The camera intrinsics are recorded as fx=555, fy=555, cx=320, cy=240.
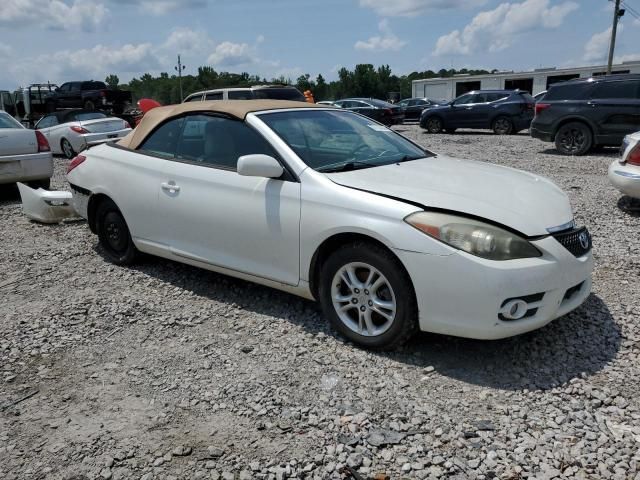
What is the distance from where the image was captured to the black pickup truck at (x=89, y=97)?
25.5 meters

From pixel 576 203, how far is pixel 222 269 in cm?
538

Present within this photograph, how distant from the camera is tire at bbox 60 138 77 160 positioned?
15.0 metres

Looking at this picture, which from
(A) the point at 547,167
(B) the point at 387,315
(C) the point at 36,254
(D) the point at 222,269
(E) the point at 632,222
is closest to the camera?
(B) the point at 387,315

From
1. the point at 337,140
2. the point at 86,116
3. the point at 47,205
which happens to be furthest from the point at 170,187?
the point at 86,116

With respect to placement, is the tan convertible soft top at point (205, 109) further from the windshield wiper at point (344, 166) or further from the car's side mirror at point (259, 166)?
the windshield wiper at point (344, 166)

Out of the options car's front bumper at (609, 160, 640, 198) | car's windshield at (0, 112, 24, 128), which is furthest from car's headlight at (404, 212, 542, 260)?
car's windshield at (0, 112, 24, 128)

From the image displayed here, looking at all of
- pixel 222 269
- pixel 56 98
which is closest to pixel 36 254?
pixel 222 269

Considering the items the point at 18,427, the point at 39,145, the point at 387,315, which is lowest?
the point at 18,427

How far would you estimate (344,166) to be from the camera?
A: 390 centimetres

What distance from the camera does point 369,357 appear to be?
3488mm

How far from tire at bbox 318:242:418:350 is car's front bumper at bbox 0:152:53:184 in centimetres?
666

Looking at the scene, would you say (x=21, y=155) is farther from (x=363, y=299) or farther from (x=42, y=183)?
(x=363, y=299)

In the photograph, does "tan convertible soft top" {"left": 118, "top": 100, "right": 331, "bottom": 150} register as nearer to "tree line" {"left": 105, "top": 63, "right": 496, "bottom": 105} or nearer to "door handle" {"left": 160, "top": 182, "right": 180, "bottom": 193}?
"door handle" {"left": 160, "top": 182, "right": 180, "bottom": 193}

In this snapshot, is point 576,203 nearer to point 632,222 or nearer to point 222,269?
point 632,222
